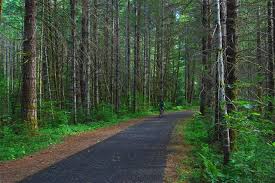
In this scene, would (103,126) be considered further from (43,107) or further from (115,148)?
(115,148)

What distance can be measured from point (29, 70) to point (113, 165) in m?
6.75

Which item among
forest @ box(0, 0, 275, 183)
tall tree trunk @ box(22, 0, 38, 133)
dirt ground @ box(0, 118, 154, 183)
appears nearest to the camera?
forest @ box(0, 0, 275, 183)

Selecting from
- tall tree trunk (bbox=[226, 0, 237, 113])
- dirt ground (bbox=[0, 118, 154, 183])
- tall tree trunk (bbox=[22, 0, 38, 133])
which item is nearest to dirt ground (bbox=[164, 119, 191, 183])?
tall tree trunk (bbox=[226, 0, 237, 113])

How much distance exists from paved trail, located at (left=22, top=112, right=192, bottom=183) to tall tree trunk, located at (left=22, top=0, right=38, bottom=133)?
120 inches

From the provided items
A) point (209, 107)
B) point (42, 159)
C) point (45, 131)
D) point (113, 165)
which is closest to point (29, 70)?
point (45, 131)

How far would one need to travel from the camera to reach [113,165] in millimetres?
10484

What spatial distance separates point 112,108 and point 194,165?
18.1 metres

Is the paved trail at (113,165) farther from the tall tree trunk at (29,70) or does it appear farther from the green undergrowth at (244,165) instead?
the tall tree trunk at (29,70)

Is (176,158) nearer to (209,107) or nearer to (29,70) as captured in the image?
(29,70)

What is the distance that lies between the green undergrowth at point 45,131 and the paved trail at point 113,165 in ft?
6.25

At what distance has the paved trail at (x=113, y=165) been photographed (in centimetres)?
891

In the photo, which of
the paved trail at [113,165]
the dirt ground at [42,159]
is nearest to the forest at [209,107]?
the dirt ground at [42,159]

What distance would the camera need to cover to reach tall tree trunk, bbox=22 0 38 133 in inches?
601

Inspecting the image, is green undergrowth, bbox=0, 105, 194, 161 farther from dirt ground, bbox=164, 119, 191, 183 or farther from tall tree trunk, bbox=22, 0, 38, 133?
dirt ground, bbox=164, 119, 191, 183
